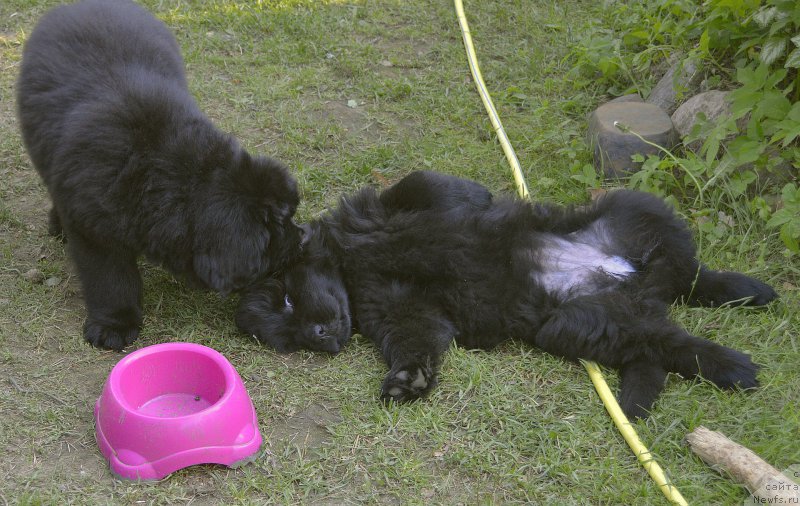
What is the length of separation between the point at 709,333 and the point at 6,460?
267 cm

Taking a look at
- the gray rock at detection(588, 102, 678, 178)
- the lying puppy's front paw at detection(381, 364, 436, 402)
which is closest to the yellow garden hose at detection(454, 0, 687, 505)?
the gray rock at detection(588, 102, 678, 178)

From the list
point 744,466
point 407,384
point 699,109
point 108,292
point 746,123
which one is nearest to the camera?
point 744,466

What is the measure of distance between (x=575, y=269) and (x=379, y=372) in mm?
931

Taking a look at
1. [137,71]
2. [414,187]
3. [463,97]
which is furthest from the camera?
[463,97]

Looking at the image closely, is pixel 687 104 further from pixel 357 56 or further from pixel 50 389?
pixel 50 389

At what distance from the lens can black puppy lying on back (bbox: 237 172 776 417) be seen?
322 cm

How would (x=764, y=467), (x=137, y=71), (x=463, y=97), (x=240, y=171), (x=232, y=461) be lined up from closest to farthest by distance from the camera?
(x=764, y=467), (x=232, y=461), (x=240, y=171), (x=137, y=71), (x=463, y=97)

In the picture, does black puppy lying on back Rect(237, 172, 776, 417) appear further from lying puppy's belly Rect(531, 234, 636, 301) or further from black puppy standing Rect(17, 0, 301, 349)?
black puppy standing Rect(17, 0, 301, 349)

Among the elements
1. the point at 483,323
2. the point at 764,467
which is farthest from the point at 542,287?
the point at 764,467

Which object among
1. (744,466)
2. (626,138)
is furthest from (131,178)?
(626,138)

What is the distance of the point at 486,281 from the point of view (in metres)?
3.39

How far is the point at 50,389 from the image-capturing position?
3.02m

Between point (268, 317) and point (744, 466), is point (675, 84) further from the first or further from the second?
point (268, 317)

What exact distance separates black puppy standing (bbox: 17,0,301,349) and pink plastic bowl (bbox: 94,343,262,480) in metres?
0.33
